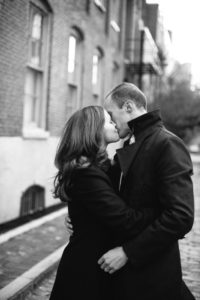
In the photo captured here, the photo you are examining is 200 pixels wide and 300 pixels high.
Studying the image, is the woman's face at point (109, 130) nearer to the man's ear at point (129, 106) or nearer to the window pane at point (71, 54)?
the man's ear at point (129, 106)

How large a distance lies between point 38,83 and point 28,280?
535 centimetres

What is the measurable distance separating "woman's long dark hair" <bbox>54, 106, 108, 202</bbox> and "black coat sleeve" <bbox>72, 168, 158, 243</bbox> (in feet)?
0.31

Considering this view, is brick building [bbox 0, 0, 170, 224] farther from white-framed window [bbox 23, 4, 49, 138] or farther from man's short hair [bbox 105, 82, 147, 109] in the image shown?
man's short hair [bbox 105, 82, 147, 109]

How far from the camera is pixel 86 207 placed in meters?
2.42

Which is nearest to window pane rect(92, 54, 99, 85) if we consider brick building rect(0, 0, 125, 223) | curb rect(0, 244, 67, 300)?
brick building rect(0, 0, 125, 223)

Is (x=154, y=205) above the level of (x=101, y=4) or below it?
below

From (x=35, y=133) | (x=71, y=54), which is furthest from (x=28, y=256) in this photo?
(x=71, y=54)

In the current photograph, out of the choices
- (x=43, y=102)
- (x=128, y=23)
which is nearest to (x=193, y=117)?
(x=128, y=23)

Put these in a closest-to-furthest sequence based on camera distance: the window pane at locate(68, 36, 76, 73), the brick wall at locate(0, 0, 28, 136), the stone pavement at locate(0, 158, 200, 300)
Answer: the stone pavement at locate(0, 158, 200, 300) → the brick wall at locate(0, 0, 28, 136) → the window pane at locate(68, 36, 76, 73)

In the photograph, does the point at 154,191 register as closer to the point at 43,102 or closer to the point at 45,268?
the point at 45,268

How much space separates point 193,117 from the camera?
3328cm

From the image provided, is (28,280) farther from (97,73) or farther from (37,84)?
(97,73)

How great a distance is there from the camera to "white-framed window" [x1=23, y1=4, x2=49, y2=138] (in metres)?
8.98

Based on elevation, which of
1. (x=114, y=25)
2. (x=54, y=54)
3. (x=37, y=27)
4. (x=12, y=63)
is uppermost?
(x=114, y=25)
